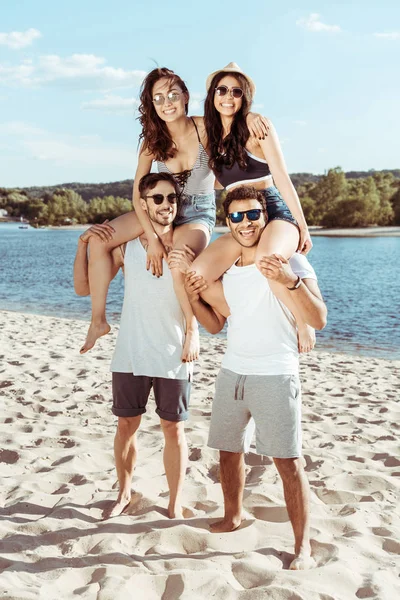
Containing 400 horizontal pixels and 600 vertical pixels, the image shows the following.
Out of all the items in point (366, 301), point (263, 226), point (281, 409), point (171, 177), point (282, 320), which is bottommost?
point (366, 301)

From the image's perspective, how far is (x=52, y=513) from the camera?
3.84 meters

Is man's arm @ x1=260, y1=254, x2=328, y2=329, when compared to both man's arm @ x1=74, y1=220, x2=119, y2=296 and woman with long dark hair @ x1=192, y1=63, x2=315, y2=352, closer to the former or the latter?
woman with long dark hair @ x1=192, y1=63, x2=315, y2=352

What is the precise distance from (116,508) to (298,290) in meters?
1.87

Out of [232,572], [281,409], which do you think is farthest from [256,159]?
[232,572]

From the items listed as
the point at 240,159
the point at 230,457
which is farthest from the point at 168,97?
the point at 230,457

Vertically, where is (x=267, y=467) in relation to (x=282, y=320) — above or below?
below

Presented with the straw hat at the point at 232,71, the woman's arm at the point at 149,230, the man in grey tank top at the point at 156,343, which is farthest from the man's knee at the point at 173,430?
the straw hat at the point at 232,71

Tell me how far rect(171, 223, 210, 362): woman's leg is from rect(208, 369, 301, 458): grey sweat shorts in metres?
0.38

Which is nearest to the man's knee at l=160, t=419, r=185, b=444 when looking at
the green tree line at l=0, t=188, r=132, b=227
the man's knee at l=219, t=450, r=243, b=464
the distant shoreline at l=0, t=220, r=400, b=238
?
the man's knee at l=219, t=450, r=243, b=464

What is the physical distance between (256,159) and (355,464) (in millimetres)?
2543

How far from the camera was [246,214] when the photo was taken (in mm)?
3229

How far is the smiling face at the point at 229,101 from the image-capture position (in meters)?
3.52

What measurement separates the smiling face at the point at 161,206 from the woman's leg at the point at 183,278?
0.11 meters

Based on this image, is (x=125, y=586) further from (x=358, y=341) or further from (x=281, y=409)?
(x=358, y=341)
